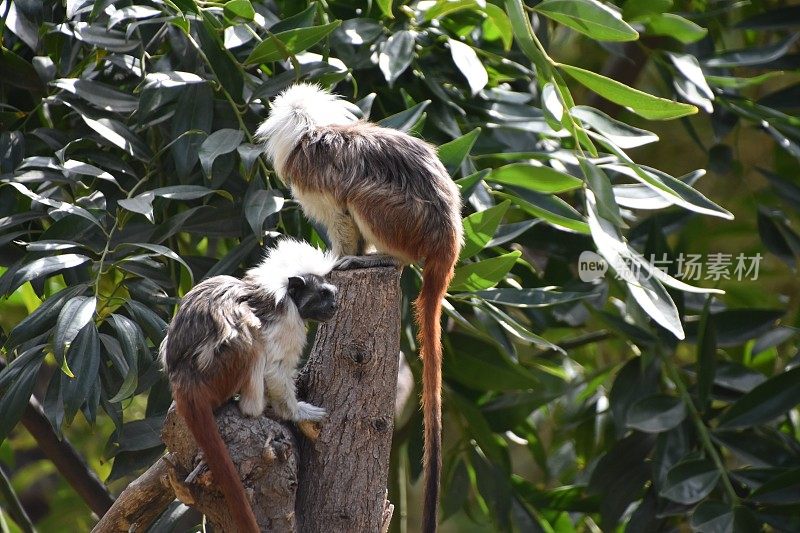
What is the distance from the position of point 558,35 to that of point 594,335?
1.52m

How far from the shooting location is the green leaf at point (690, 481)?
10.3 ft

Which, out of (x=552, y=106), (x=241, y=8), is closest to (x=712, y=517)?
(x=552, y=106)

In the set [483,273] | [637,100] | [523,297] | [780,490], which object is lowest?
[780,490]

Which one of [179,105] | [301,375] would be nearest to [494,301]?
[301,375]

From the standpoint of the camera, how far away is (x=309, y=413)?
7.14ft

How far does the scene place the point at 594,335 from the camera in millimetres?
4562

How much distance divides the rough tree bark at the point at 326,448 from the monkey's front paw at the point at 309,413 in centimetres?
2

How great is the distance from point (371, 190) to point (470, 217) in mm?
380

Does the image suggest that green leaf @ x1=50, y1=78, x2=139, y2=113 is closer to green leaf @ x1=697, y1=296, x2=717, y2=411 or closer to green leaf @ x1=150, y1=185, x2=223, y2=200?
green leaf @ x1=150, y1=185, x2=223, y2=200

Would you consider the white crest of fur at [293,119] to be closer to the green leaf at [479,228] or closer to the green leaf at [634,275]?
the green leaf at [479,228]

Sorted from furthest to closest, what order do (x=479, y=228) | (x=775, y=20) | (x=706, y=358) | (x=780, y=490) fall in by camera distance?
(x=775, y=20), (x=706, y=358), (x=780, y=490), (x=479, y=228)

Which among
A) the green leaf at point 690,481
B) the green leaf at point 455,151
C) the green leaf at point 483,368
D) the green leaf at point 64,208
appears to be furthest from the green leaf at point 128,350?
the green leaf at point 690,481

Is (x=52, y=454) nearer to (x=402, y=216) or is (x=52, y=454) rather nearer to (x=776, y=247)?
(x=402, y=216)

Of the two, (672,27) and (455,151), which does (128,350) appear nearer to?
(455,151)
